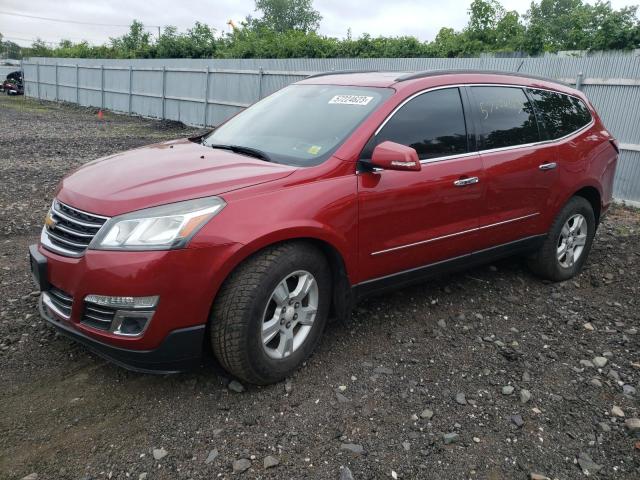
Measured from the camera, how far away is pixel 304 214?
3090 millimetres

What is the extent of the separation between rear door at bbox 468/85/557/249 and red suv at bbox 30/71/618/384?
0.01m

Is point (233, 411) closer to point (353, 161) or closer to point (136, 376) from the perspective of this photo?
point (136, 376)

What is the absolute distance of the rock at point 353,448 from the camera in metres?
2.73

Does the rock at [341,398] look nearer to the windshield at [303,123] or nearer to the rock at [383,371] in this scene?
the rock at [383,371]

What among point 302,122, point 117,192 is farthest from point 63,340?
point 302,122

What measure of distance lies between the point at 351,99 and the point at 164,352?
206 cm

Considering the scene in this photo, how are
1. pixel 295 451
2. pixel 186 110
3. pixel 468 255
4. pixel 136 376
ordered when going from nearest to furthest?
pixel 295 451 → pixel 136 376 → pixel 468 255 → pixel 186 110

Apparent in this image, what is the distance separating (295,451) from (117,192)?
1.61m

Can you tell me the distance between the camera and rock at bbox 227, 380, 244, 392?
3186 millimetres

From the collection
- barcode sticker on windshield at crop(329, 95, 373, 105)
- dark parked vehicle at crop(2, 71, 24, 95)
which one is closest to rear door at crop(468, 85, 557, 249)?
barcode sticker on windshield at crop(329, 95, 373, 105)

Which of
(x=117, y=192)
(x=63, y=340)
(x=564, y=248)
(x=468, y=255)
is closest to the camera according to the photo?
(x=117, y=192)

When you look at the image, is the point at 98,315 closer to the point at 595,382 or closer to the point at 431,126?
the point at 431,126

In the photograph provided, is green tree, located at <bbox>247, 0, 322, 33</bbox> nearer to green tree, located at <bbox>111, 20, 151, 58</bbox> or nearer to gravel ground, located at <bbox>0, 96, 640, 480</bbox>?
green tree, located at <bbox>111, 20, 151, 58</bbox>

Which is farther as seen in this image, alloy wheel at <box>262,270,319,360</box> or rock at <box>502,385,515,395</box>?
rock at <box>502,385,515,395</box>
